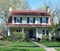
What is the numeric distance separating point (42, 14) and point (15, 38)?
9.82m

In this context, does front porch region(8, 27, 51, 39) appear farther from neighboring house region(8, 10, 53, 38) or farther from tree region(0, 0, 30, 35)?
tree region(0, 0, 30, 35)

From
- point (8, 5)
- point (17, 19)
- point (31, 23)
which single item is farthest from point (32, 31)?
point (8, 5)

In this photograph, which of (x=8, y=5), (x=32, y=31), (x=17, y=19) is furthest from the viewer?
(x=8, y=5)

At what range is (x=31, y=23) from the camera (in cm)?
4400

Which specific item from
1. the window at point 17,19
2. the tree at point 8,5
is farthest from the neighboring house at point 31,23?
the tree at point 8,5

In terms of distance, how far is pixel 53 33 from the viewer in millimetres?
46906

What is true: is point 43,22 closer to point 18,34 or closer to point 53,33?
point 53,33

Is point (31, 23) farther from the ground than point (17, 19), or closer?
closer

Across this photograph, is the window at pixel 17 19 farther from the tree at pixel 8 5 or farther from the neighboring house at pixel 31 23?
the tree at pixel 8 5

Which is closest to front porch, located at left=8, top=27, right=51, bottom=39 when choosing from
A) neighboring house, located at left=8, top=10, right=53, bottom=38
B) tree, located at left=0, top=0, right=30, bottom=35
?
neighboring house, located at left=8, top=10, right=53, bottom=38

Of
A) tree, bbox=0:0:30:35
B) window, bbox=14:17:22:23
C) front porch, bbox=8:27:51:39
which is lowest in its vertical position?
front porch, bbox=8:27:51:39

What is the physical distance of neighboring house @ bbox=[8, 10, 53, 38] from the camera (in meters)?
43.3

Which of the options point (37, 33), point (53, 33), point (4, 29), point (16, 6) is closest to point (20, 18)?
point (37, 33)

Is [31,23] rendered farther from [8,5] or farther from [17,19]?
[8,5]
